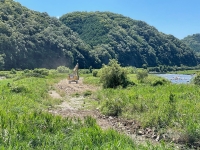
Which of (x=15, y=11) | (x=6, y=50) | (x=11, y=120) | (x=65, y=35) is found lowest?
(x=11, y=120)

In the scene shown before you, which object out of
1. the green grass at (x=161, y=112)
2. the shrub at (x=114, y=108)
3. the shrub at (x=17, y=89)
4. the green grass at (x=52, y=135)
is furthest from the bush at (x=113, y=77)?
the green grass at (x=52, y=135)

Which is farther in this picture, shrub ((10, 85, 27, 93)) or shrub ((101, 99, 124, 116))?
shrub ((10, 85, 27, 93))

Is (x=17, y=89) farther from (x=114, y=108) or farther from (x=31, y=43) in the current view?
(x=31, y=43)

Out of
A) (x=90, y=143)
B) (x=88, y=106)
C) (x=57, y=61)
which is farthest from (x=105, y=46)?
(x=90, y=143)

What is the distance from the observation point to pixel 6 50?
336 feet

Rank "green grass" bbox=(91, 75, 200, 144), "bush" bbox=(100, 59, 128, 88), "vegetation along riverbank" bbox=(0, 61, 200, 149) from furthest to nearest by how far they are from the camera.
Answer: "bush" bbox=(100, 59, 128, 88) < "green grass" bbox=(91, 75, 200, 144) < "vegetation along riverbank" bbox=(0, 61, 200, 149)

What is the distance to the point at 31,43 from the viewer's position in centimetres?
11500

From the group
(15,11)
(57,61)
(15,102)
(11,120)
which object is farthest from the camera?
(15,11)

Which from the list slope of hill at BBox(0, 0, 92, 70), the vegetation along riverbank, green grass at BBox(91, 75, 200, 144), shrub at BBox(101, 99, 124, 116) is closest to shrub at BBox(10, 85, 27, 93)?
the vegetation along riverbank

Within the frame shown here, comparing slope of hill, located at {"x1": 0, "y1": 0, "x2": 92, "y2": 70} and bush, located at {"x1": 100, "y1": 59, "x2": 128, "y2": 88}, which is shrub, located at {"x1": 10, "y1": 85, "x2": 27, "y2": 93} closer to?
bush, located at {"x1": 100, "y1": 59, "x2": 128, "y2": 88}

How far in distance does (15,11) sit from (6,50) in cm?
4331

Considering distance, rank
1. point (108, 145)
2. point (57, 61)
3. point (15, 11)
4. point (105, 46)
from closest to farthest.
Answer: point (108, 145), point (57, 61), point (15, 11), point (105, 46)

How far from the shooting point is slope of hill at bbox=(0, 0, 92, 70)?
104075mm

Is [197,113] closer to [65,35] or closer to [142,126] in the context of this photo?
[142,126]
